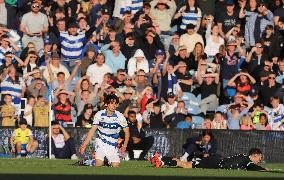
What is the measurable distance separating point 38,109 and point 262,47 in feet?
24.9

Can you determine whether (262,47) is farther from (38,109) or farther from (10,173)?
(10,173)

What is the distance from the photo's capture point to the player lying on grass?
22.7 meters

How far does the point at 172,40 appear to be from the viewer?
33500 mm

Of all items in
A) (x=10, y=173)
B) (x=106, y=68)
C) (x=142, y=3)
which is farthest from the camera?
(x=142, y=3)

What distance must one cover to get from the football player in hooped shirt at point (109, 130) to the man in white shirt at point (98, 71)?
8000mm

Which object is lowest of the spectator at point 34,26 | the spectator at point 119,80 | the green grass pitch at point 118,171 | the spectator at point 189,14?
the green grass pitch at point 118,171

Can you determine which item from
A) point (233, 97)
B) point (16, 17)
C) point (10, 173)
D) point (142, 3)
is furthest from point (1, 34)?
point (10, 173)

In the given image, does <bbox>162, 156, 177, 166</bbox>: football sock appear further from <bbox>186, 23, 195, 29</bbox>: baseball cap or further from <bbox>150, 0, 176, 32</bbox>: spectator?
<bbox>150, 0, 176, 32</bbox>: spectator

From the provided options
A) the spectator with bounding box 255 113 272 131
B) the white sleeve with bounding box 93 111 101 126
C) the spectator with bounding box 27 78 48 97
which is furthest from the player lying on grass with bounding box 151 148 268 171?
the spectator with bounding box 27 78 48 97

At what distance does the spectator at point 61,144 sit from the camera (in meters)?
28.4

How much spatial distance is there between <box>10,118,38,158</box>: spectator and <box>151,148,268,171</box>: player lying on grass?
5465 mm

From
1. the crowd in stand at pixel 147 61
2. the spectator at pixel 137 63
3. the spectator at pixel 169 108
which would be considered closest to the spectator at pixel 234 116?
the crowd in stand at pixel 147 61

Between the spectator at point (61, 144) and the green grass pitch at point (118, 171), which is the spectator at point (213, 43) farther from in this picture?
the green grass pitch at point (118, 171)

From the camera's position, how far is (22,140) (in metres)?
28.5
